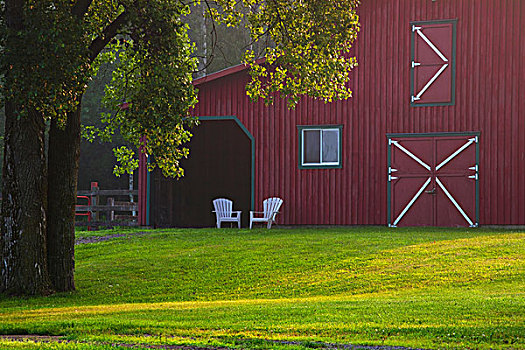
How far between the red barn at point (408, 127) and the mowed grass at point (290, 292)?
4.34 feet

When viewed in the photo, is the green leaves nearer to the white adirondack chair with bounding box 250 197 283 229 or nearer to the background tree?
the background tree

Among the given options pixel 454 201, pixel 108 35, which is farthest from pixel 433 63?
pixel 108 35

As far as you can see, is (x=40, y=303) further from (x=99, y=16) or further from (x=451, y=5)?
(x=451, y=5)

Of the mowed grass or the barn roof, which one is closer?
the mowed grass

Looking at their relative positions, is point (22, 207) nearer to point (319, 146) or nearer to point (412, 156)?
point (319, 146)

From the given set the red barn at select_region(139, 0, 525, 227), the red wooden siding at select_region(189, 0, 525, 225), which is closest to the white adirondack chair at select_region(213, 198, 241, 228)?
the red barn at select_region(139, 0, 525, 227)

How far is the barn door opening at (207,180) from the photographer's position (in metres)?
26.3

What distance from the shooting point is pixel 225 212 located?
26.0 meters

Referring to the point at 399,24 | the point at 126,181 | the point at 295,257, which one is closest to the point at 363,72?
the point at 399,24

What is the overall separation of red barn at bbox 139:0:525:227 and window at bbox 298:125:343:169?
3 cm

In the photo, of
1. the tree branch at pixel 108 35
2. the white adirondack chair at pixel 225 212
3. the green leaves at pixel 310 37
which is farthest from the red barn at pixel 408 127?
the tree branch at pixel 108 35

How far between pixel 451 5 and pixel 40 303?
14.9m

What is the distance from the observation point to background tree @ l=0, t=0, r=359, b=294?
1283 centimetres

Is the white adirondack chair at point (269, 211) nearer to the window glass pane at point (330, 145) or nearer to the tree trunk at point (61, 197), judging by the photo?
the window glass pane at point (330, 145)
